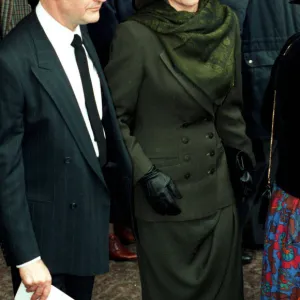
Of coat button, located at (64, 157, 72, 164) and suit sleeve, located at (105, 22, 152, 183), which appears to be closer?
coat button, located at (64, 157, 72, 164)

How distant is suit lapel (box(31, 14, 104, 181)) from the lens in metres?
2.38

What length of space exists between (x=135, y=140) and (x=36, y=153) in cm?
61

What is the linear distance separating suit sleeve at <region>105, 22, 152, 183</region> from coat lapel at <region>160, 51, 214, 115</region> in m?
0.11

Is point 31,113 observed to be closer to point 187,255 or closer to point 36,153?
point 36,153

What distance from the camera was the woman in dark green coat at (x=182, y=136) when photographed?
2918 mm

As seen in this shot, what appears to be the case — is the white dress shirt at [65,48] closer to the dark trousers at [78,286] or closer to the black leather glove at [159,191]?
the dark trousers at [78,286]

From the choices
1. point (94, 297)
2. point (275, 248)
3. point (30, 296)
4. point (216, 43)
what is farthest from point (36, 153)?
point (94, 297)

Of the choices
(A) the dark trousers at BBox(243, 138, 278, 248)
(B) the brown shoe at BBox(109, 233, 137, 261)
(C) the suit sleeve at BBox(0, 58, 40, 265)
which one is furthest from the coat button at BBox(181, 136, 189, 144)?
(B) the brown shoe at BBox(109, 233, 137, 261)

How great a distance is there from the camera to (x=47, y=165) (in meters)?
2.47

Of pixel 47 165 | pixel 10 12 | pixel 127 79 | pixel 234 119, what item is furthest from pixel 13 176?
pixel 10 12

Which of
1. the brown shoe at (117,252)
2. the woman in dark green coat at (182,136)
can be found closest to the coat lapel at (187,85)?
the woman in dark green coat at (182,136)

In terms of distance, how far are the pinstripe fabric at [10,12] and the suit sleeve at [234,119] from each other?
64.2 inches

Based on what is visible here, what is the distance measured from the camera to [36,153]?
2.45 metres

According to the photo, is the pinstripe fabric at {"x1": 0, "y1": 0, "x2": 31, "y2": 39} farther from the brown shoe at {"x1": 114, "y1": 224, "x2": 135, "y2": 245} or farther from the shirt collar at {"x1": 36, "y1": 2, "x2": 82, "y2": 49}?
the shirt collar at {"x1": 36, "y1": 2, "x2": 82, "y2": 49}
